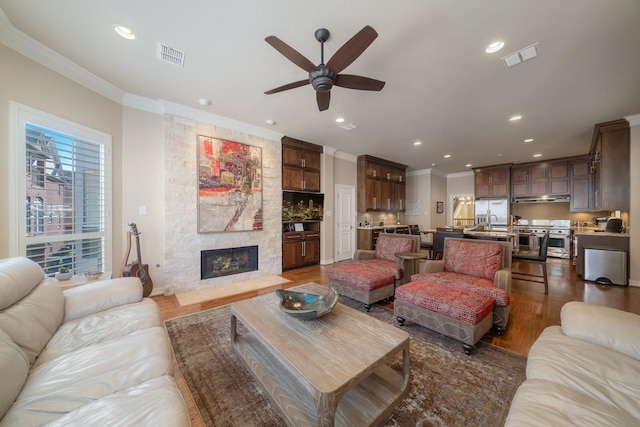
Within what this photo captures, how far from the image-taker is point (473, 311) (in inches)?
76.6

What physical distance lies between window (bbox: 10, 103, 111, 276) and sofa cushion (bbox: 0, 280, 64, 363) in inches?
41.6

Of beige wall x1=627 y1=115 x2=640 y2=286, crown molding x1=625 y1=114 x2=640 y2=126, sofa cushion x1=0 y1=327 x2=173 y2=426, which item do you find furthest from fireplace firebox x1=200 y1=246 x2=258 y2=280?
crown molding x1=625 y1=114 x2=640 y2=126

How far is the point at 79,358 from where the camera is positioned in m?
1.24

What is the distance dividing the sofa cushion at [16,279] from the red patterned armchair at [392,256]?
3.19 metres

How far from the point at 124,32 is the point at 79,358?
2.60 m

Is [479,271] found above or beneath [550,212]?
beneath

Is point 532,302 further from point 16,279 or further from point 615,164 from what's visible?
point 16,279

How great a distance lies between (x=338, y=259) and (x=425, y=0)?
5.09m

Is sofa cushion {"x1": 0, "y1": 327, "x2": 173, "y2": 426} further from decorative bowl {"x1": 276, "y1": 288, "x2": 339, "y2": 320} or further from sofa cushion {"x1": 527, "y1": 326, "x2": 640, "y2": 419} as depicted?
sofa cushion {"x1": 527, "y1": 326, "x2": 640, "y2": 419}

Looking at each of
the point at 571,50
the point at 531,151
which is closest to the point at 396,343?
the point at 571,50

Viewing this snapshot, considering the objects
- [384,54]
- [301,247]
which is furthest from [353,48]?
[301,247]

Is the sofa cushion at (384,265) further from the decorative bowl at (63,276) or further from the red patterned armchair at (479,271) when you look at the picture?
the decorative bowl at (63,276)

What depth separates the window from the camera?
83.4 inches

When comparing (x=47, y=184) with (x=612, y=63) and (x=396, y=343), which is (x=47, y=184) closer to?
(x=396, y=343)
